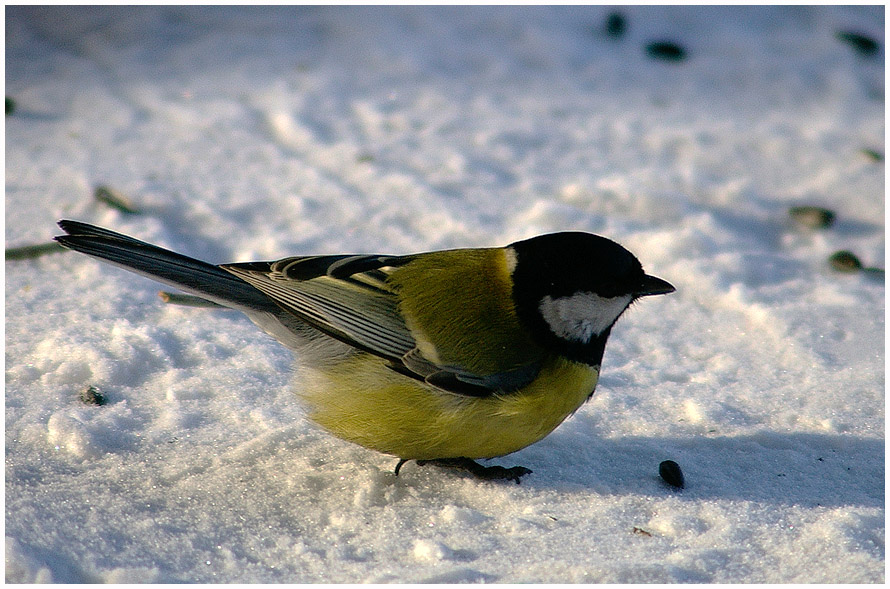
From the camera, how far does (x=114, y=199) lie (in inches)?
177

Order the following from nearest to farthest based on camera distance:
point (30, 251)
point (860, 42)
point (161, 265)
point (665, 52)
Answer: point (161, 265), point (30, 251), point (665, 52), point (860, 42)

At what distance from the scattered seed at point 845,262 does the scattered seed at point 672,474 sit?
6.69 ft

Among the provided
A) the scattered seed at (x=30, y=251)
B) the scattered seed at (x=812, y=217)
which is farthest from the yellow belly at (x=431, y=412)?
the scattered seed at (x=812, y=217)

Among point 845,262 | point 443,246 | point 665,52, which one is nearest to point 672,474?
point 443,246

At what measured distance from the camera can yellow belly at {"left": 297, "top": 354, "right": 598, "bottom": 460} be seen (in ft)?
8.94

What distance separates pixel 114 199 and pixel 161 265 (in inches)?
73.0

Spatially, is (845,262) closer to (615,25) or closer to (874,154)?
(874,154)

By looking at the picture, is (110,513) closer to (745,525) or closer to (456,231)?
(745,525)

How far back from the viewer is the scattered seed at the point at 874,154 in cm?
554

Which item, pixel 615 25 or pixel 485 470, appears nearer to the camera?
pixel 485 470

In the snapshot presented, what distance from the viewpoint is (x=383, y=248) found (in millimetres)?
4461

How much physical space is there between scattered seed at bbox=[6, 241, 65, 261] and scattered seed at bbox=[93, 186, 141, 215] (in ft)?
1.50

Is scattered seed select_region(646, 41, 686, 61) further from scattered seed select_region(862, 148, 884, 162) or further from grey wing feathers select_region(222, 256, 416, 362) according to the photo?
→ grey wing feathers select_region(222, 256, 416, 362)

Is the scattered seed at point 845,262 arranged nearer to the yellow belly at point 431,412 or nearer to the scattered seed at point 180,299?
the yellow belly at point 431,412
